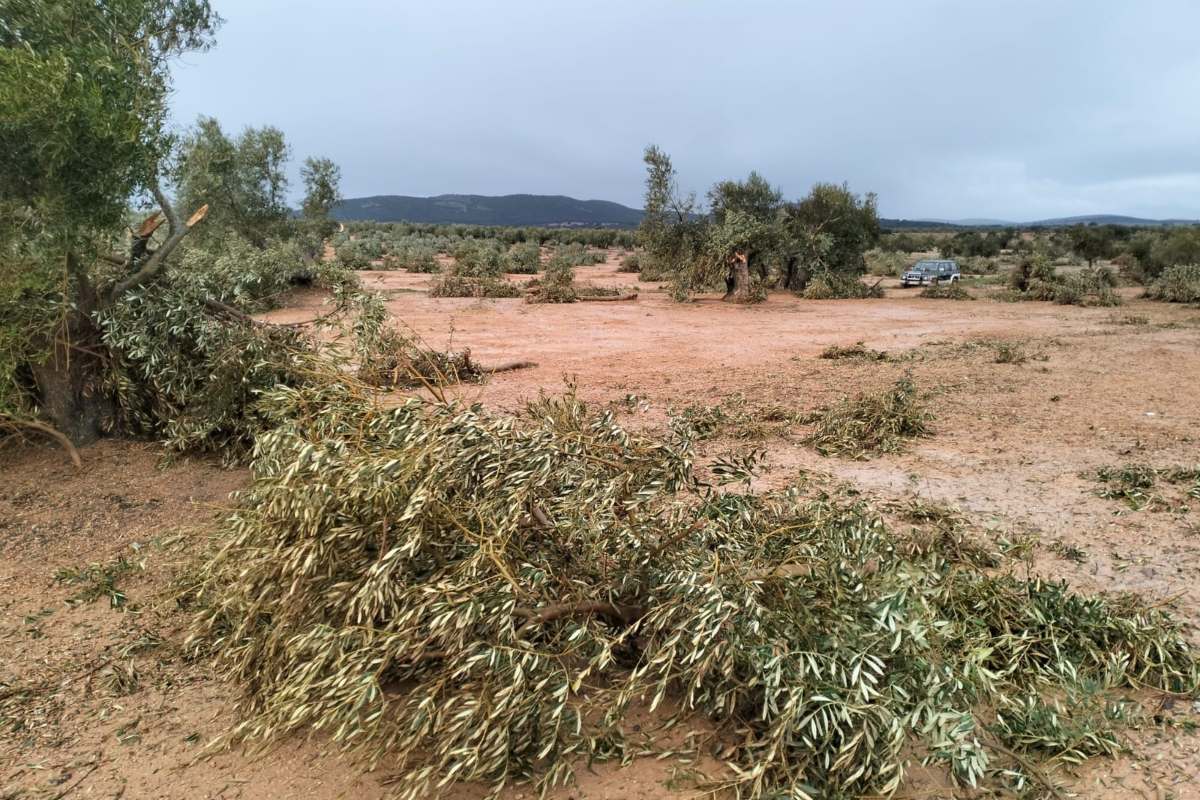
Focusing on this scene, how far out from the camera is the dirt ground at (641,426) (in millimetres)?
2688

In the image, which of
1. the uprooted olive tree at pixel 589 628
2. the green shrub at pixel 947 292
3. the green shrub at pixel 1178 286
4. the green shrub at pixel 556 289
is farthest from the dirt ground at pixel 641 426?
the green shrub at pixel 947 292

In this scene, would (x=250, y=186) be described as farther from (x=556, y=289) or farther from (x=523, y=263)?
(x=523, y=263)

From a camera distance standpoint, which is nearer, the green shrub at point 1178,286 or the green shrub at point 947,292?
the green shrub at point 1178,286

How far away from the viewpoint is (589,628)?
2902 millimetres

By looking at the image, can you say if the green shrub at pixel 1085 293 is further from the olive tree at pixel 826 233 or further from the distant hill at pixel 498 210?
the distant hill at pixel 498 210

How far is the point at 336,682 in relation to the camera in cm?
236

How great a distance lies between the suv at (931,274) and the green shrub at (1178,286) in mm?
6356

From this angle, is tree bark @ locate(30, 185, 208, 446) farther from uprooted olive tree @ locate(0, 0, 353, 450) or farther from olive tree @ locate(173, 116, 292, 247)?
olive tree @ locate(173, 116, 292, 247)

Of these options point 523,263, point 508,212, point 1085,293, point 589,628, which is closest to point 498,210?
point 508,212

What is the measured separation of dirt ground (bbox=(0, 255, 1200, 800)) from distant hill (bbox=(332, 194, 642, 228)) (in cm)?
10260

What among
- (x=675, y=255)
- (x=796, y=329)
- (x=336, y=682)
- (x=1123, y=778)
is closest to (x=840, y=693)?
(x=1123, y=778)

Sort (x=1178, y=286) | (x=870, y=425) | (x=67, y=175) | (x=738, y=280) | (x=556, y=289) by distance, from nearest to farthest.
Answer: (x=67, y=175), (x=870, y=425), (x=1178, y=286), (x=556, y=289), (x=738, y=280)

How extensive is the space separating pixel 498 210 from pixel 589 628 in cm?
14579

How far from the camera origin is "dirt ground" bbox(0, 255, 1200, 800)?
2.69 meters
